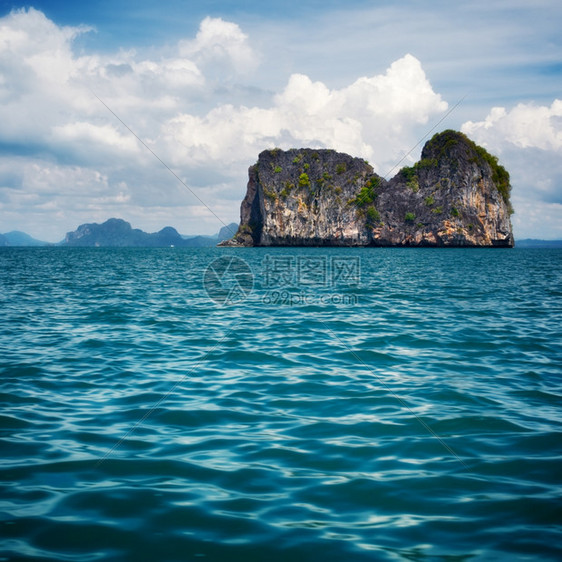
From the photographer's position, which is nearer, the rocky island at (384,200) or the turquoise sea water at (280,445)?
the turquoise sea water at (280,445)

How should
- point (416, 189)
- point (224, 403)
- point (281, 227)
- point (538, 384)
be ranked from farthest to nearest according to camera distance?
point (281, 227) → point (416, 189) → point (538, 384) → point (224, 403)

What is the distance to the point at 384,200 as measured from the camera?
14525 cm

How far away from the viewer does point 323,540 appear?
13.6ft

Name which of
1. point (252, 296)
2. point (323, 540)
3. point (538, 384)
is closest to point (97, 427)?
point (323, 540)

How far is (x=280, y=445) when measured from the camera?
620 cm

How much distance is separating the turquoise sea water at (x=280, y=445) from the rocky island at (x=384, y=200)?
129473mm

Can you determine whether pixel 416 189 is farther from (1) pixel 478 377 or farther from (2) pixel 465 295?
(1) pixel 478 377

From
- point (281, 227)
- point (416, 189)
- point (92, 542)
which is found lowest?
point (92, 542)

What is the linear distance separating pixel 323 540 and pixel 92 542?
6.65 feet

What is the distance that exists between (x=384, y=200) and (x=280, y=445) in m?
145

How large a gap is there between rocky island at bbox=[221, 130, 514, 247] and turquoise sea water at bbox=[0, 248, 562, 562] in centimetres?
12947

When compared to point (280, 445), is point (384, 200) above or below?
above

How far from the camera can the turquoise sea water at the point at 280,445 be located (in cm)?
422

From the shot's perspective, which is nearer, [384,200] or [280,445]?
[280,445]
